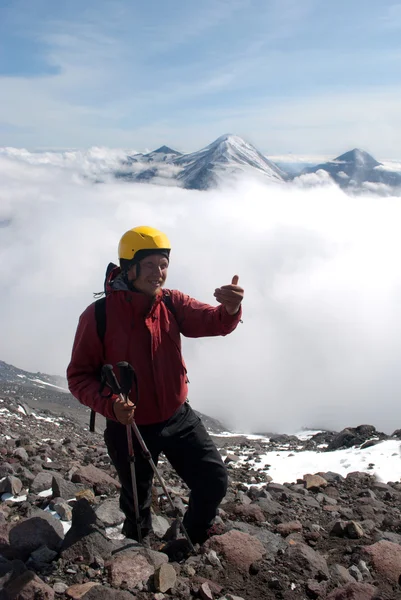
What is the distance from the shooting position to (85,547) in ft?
13.7

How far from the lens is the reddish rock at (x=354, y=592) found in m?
3.76

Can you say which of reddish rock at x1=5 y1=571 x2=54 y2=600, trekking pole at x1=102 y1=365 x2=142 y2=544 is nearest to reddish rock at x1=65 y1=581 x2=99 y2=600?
reddish rock at x1=5 y1=571 x2=54 y2=600

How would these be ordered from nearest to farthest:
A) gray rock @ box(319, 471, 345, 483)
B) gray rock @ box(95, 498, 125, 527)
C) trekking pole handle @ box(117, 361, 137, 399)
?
trekking pole handle @ box(117, 361, 137, 399)
gray rock @ box(95, 498, 125, 527)
gray rock @ box(319, 471, 345, 483)

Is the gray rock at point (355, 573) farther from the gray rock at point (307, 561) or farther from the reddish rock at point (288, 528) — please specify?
the reddish rock at point (288, 528)

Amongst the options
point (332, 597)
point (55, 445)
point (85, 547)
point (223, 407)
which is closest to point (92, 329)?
point (85, 547)

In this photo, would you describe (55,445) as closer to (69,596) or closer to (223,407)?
(69,596)

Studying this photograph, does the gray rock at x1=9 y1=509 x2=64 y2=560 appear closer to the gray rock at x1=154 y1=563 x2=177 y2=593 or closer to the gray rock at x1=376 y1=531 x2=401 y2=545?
the gray rock at x1=154 y1=563 x2=177 y2=593

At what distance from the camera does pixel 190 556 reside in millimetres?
4422

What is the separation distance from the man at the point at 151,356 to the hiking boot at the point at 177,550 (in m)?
0.24

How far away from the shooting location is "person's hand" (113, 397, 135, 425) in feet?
12.8

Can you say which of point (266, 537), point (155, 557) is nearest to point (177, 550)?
point (155, 557)

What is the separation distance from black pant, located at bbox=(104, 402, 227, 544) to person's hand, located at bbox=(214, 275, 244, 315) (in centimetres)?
89

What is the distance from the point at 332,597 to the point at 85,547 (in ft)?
5.88

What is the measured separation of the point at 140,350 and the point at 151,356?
95mm
